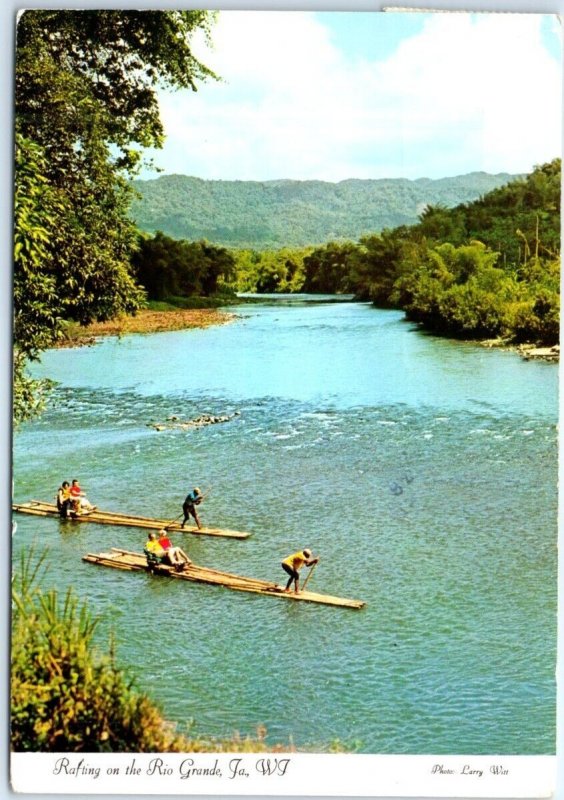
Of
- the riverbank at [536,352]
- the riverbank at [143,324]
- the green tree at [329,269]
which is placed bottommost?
the riverbank at [536,352]

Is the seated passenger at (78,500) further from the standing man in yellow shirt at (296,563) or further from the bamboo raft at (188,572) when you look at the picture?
the standing man in yellow shirt at (296,563)

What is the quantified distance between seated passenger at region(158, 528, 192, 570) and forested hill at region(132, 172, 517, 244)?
4.89 feet

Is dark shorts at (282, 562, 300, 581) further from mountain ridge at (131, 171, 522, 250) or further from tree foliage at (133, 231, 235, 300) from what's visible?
mountain ridge at (131, 171, 522, 250)

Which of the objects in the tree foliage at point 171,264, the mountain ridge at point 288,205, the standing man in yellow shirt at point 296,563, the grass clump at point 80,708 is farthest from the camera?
the tree foliage at point 171,264

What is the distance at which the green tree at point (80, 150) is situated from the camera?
4559mm

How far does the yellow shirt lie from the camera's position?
452 cm

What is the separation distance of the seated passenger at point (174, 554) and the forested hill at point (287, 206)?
149cm

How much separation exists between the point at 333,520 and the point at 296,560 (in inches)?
10.1

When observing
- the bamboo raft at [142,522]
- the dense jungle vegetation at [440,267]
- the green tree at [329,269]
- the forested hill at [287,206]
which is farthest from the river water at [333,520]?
the forested hill at [287,206]

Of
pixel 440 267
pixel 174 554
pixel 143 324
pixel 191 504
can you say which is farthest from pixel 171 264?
pixel 174 554

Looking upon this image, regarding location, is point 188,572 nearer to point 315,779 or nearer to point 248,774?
point 248,774

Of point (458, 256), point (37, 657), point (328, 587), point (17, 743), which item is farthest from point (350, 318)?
point (17, 743)

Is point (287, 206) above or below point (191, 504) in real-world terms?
above

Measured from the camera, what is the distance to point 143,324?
488 centimetres
